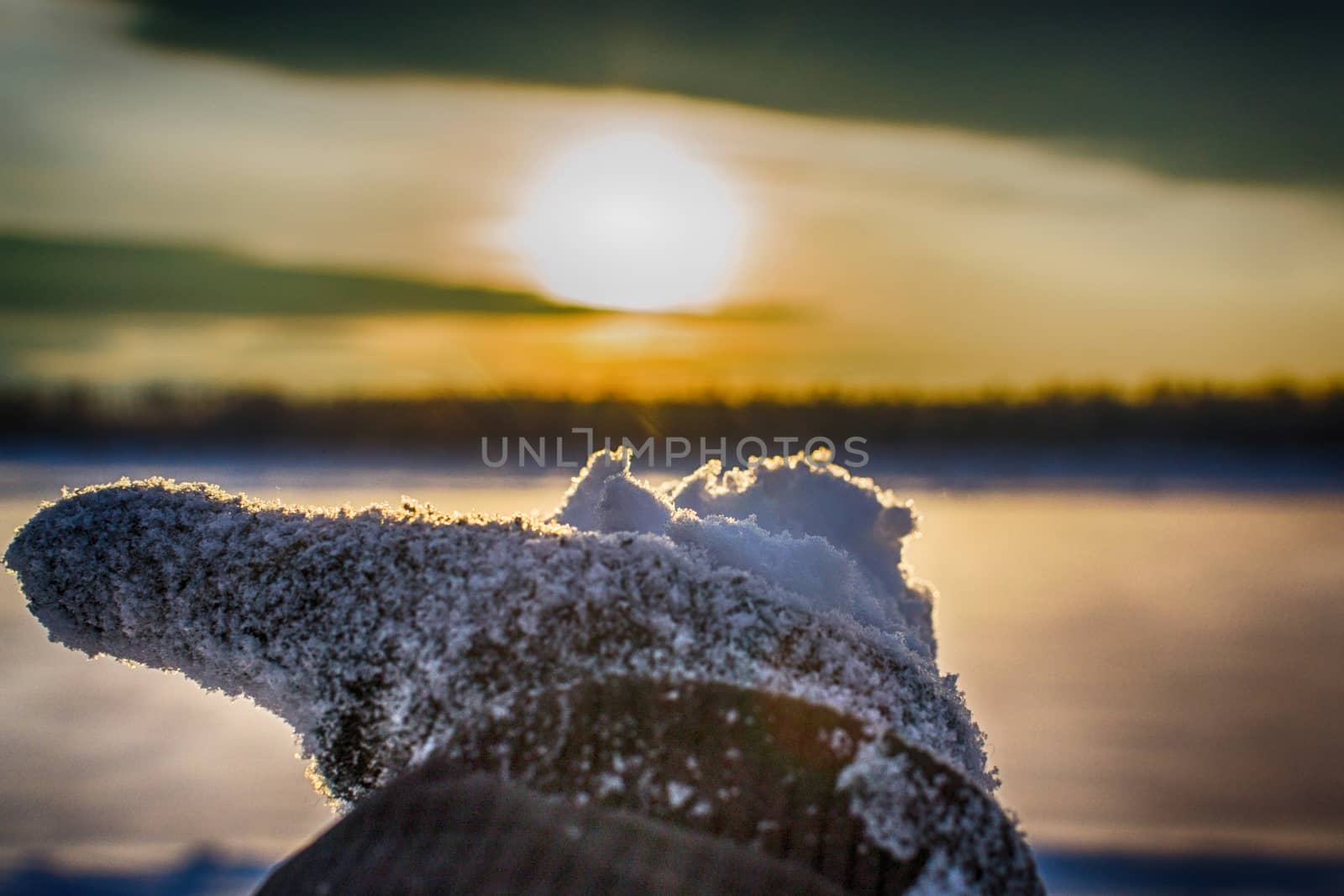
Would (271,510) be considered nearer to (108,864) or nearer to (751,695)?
(751,695)

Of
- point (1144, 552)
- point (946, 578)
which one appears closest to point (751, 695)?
point (946, 578)

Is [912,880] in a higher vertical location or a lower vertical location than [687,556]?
lower

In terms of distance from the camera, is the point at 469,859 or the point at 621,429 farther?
the point at 621,429

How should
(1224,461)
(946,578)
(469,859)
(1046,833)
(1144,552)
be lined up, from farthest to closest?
1. (1224,461)
2. (1144,552)
3. (946,578)
4. (1046,833)
5. (469,859)

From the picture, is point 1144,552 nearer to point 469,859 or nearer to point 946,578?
point 946,578

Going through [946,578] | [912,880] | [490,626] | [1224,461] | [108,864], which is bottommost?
[108,864]

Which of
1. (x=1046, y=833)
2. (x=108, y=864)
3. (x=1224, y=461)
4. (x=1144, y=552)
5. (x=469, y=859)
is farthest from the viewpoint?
(x=1224, y=461)
